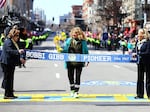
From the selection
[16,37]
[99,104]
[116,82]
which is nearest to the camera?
[99,104]

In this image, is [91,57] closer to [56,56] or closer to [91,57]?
[91,57]

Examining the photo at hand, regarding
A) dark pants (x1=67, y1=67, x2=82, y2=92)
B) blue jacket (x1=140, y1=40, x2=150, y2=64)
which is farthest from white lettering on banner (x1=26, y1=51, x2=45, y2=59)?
blue jacket (x1=140, y1=40, x2=150, y2=64)

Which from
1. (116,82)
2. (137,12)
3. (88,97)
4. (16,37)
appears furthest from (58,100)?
(137,12)

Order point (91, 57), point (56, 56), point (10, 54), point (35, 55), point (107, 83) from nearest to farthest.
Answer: point (10, 54) < point (91, 57) < point (56, 56) < point (35, 55) < point (107, 83)

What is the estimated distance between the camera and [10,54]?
13.3 meters

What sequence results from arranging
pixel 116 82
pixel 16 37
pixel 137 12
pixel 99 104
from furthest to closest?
pixel 137 12 < pixel 116 82 < pixel 16 37 < pixel 99 104

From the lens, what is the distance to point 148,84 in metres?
13.5

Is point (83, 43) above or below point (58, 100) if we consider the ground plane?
above

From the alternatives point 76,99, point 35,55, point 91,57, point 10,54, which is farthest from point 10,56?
point 91,57

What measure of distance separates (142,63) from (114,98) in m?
1.24

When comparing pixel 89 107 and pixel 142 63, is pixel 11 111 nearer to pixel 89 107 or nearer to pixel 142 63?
pixel 89 107

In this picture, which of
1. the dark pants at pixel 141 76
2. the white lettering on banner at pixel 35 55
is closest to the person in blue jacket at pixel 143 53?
the dark pants at pixel 141 76

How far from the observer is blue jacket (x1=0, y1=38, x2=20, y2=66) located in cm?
1319

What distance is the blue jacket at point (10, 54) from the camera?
519 inches
